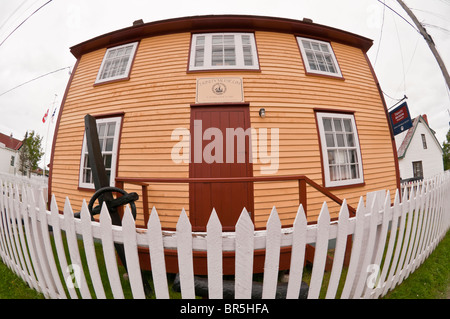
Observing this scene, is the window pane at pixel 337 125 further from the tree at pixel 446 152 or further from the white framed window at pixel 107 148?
the white framed window at pixel 107 148

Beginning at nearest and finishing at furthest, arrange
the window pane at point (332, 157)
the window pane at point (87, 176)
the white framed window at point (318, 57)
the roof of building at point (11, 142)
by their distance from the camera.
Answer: the roof of building at point (11, 142), the window pane at point (332, 157), the window pane at point (87, 176), the white framed window at point (318, 57)

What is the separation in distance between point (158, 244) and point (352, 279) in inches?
51.6

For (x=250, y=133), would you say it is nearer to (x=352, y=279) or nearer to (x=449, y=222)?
(x=352, y=279)

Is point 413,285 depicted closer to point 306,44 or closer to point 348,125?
point 348,125

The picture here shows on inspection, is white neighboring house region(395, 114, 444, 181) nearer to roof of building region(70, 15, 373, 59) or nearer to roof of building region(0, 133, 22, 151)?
roof of building region(70, 15, 373, 59)

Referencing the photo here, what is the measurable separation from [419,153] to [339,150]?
99cm

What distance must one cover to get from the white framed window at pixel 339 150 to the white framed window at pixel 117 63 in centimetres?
300

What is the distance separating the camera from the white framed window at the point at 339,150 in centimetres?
174

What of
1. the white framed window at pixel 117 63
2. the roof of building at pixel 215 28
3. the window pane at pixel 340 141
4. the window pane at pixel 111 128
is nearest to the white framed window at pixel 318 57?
the roof of building at pixel 215 28

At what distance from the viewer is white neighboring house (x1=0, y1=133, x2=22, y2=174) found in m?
1.67

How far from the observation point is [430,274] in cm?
150

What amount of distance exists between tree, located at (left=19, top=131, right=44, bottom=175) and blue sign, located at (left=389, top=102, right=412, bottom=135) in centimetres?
380
